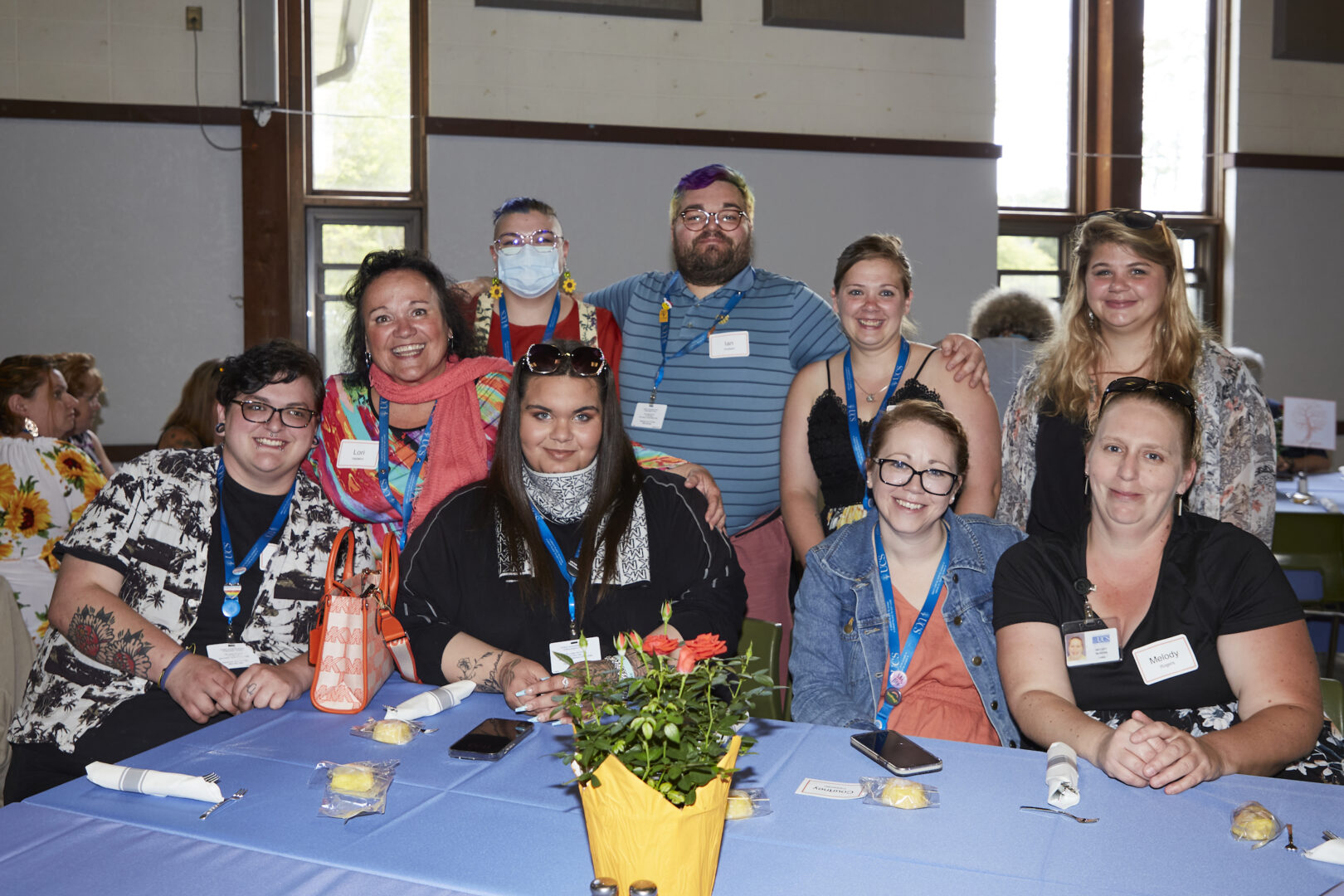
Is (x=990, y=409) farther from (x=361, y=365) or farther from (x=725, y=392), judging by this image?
(x=361, y=365)

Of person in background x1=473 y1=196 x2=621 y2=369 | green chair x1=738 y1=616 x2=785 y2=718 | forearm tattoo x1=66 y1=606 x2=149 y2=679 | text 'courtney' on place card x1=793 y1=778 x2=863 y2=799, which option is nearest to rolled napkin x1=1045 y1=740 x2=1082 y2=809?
text 'courtney' on place card x1=793 y1=778 x2=863 y2=799

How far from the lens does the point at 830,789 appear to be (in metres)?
1.68

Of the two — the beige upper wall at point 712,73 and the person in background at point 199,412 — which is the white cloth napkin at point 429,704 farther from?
the beige upper wall at point 712,73

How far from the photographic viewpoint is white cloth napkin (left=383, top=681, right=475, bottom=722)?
78.5 inches

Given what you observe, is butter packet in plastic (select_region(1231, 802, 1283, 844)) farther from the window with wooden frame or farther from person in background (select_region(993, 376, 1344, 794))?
the window with wooden frame

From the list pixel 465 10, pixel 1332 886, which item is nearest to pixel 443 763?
pixel 1332 886

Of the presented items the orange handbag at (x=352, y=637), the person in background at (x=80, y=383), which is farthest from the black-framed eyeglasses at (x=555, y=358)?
the person in background at (x=80, y=383)

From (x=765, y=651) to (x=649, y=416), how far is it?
1.09m

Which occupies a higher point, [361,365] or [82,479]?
[361,365]

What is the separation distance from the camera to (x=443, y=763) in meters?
1.79

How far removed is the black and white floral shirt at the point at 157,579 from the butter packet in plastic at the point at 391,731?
0.55 m

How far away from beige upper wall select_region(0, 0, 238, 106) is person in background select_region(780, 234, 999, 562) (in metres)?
4.77

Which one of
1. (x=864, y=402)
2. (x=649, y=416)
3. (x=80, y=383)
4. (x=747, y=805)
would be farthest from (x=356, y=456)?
(x=80, y=383)

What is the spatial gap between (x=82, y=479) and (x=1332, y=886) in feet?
13.7
